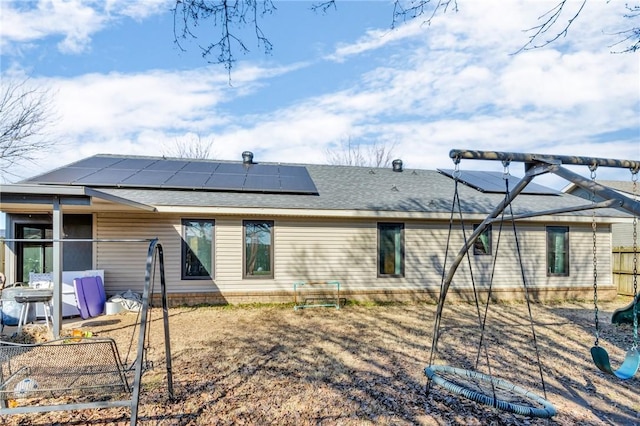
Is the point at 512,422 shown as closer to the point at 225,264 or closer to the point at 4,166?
the point at 225,264

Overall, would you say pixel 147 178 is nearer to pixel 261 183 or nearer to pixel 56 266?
pixel 261 183

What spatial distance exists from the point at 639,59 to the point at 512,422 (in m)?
5.02

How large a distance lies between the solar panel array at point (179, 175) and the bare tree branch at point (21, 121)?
3990 millimetres

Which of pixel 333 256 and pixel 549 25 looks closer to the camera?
pixel 549 25

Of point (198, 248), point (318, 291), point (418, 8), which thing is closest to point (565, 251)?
point (318, 291)

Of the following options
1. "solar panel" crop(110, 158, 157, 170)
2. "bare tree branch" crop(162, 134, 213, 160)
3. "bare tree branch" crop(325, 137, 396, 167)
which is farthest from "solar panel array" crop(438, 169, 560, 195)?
"bare tree branch" crop(162, 134, 213, 160)

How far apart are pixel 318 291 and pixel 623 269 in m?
9.64

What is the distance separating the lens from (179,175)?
10547 millimetres

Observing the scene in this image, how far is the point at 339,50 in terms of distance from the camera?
17.8 feet

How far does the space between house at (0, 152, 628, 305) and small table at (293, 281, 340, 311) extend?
0.18 meters

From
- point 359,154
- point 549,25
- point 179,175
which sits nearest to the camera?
point 549,25

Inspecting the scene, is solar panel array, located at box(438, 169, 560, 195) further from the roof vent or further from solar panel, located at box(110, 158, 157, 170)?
solar panel, located at box(110, 158, 157, 170)

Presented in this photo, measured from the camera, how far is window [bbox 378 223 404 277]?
33.2 feet

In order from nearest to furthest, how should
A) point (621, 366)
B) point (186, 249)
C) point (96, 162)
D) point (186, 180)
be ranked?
point (621, 366) → point (186, 249) → point (186, 180) → point (96, 162)
